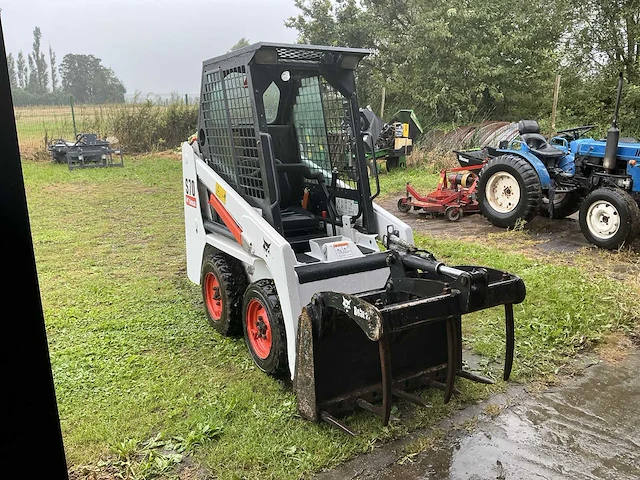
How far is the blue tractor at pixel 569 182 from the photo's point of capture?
580cm

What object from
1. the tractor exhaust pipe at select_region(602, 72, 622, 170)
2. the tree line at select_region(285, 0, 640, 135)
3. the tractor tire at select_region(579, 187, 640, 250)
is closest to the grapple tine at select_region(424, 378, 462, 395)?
the tractor tire at select_region(579, 187, 640, 250)

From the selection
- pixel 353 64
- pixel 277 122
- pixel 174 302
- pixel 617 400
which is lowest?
pixel 617 400

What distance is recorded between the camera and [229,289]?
380cm

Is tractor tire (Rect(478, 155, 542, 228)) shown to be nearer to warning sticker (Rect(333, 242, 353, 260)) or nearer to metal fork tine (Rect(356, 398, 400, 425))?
warning sticker (Rect(333, 242, 353, 260))

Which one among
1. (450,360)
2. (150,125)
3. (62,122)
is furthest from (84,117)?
(450,360)

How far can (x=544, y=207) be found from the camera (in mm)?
7176

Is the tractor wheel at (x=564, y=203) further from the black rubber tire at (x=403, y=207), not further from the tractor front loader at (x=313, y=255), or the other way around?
the tractor front loader at (x=313, y=255)

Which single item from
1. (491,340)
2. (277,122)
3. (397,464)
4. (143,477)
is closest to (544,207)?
(491,340)

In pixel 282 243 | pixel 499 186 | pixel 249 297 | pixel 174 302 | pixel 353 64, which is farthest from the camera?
pixel 499 186

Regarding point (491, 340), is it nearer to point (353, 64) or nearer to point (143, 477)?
point (353, 64)

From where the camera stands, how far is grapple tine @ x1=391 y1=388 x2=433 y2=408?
9.60ft

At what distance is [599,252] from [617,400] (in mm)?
3046

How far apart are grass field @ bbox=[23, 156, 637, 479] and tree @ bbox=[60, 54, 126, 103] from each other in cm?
1143

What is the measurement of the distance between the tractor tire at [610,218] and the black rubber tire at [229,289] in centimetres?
400
